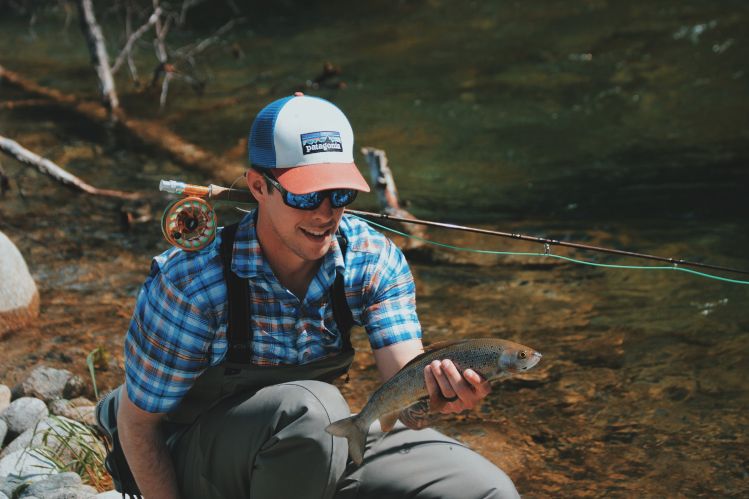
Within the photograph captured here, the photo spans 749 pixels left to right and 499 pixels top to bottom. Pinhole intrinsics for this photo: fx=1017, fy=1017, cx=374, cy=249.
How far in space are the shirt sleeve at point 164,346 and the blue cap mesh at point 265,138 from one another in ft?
1.39

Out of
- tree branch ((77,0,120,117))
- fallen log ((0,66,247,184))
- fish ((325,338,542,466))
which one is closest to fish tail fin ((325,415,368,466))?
fish ((325,338,542,466))

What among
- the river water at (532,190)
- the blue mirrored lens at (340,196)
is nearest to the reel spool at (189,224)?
the blue mirrored lens at (340,196)

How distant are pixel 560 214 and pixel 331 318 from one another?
5169 mm

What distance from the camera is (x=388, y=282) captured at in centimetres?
303

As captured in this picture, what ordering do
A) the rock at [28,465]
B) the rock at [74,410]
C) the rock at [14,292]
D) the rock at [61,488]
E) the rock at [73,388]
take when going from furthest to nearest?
the rock at [14,292]
the rock at [73,388]
the rock at [74,410]
the rock at [28,465]
the rock at [61,488]

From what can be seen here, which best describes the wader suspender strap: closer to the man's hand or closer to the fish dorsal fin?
the fish dorsal fin

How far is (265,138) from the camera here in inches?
112

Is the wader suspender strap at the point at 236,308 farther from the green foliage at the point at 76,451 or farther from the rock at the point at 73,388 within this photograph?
the rock at the point at 73,388

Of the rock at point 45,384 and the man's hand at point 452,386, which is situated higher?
the man's hand at point 452,386

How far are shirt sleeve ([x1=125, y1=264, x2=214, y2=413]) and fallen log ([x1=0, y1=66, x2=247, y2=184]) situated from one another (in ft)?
19.6

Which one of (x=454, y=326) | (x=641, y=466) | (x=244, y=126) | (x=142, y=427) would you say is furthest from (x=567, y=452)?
(x=244, y=126)

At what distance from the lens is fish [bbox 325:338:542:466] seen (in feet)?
8.69

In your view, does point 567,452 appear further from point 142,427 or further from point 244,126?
point 244,126

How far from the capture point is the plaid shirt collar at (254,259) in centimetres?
287
